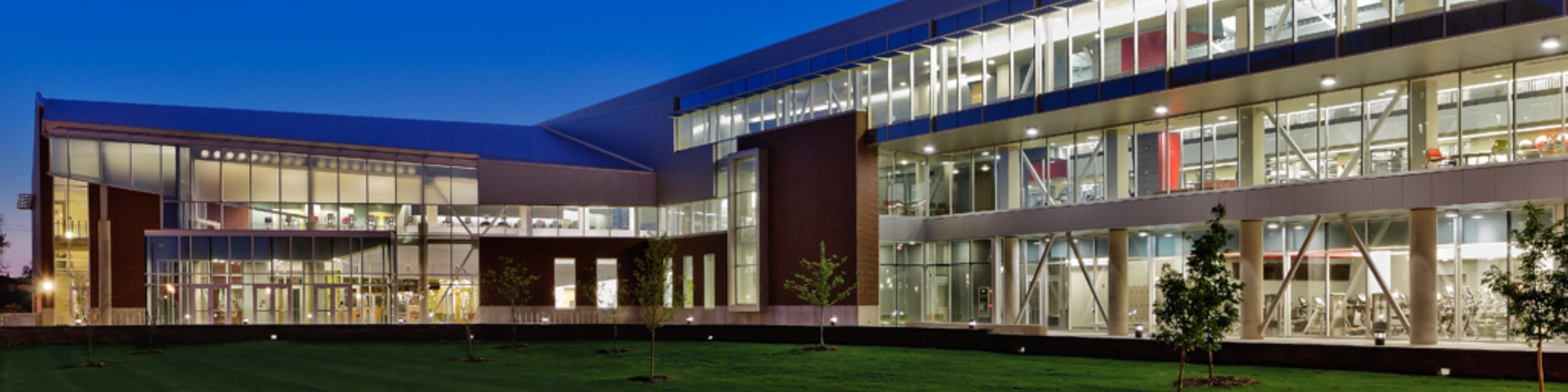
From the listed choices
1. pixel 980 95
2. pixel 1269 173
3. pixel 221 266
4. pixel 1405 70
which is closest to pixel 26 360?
pixel 221 266

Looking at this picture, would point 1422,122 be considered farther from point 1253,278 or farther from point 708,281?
point 708,281

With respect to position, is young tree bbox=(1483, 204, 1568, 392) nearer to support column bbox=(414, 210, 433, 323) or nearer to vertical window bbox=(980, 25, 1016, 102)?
vertical window bbox=(980, 25, 1016, 102)

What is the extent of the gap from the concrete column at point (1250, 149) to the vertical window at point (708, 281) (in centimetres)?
2721

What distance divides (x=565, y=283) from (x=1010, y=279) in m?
25.1

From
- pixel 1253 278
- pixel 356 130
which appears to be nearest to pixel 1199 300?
pixel 1253 278

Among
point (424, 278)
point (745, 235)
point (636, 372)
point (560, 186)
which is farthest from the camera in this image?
point (560, 186)

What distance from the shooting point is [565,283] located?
205 ft

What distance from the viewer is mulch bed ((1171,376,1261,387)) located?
2466 cm

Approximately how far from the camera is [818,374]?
96.6 ft

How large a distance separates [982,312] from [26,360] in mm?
30592

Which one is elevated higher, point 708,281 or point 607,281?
point 708,281

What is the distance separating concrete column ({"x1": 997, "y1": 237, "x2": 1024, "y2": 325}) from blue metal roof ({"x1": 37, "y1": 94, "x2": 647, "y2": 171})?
25237mm

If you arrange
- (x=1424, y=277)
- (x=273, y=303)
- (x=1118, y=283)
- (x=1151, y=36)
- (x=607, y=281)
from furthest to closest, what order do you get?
(x=607, y=281), (x=273, y=303), (x=1118, y=283), (x=1151, y=36), (x=1424, y=277)

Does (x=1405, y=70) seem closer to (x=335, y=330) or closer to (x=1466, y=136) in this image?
(x=1466, y=136)
